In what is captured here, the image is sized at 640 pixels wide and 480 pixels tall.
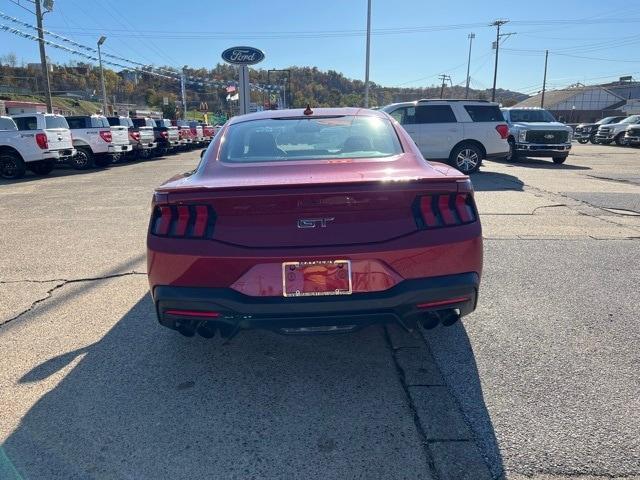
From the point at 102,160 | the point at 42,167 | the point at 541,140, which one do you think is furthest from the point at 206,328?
the point at 102,160

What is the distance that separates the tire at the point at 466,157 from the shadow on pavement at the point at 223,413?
35.7 ft

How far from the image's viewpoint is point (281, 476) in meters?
2.21

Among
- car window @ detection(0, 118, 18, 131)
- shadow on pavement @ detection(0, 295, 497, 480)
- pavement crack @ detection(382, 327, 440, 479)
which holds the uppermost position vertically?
car window @ detection(0, 118, 18, 131)

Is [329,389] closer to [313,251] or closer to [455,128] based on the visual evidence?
[313,251]

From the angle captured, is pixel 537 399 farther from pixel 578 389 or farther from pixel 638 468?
pixel 638 468

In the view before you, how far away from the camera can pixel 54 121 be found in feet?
49.6

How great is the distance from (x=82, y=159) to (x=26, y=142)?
3.23 meters

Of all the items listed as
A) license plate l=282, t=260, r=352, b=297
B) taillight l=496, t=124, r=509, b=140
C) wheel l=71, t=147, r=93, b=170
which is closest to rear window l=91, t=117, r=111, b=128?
wheel l=71, t=147, r=93, b=170

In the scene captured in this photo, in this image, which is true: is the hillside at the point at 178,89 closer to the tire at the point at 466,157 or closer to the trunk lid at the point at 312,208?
the tire at the point at 466,157

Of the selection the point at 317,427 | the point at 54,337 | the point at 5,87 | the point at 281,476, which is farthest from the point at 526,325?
the point at 5,87

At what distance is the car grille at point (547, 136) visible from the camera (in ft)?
54.4

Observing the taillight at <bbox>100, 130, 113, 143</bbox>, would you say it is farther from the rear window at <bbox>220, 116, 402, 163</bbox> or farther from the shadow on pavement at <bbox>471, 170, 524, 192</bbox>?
the rear window at <bbox>220, 116, 402, 163</bbox>

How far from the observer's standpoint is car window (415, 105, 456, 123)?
44.2ft

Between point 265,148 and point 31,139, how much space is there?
44.7 ft
